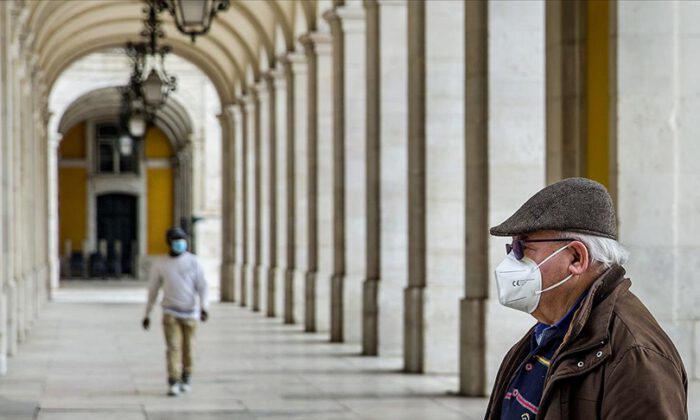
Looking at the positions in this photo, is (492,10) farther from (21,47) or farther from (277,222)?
(277,222)

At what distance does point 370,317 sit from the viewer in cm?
1722

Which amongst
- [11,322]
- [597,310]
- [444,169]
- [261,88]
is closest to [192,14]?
[444,169]

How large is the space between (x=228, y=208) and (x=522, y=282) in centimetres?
3209

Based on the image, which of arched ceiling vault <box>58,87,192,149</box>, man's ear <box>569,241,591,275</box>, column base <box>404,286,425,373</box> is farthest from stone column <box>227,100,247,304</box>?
man's ear <box>569,241,591,275</box>

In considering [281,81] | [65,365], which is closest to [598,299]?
[65,365]

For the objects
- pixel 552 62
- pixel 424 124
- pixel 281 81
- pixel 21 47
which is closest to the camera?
pixel 552 62

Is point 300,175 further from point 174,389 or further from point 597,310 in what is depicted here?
point 597,310

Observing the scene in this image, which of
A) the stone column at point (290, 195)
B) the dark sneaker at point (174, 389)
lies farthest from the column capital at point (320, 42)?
the dark sneaker at point (174, 389)

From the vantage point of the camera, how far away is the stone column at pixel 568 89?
9711mm

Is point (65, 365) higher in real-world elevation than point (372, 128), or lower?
lower

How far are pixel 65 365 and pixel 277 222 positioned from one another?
1103cm

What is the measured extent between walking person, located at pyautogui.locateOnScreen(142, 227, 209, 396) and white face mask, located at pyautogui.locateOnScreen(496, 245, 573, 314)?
32.9ft

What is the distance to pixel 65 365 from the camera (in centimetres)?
1670

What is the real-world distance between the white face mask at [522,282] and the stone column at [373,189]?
1403cm
